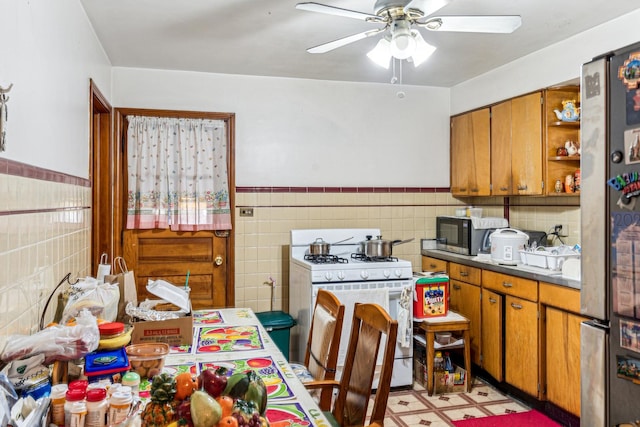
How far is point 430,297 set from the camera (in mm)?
3775

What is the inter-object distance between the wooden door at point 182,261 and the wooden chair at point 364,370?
7.74 ft

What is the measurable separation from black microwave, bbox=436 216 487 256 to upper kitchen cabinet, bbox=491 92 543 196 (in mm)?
359

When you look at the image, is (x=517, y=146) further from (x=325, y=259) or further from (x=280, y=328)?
(x=280, y=328)

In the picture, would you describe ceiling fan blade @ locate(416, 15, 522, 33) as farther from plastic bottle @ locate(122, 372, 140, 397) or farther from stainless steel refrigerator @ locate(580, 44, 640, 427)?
plastic bottle @ locate(122, 372, 140, 397)

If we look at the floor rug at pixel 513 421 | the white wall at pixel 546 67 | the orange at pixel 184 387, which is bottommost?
the floor rug at pixel 513 421

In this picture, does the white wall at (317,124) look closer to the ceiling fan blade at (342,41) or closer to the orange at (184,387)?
the ceiling fan blade at (342,41)

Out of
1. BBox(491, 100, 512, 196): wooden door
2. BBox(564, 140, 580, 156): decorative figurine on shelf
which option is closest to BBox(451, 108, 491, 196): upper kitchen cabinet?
BBox(491, 100, 512, 196): wooden door

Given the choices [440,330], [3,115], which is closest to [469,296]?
[440,330]

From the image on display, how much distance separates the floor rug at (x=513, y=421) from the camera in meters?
3.12

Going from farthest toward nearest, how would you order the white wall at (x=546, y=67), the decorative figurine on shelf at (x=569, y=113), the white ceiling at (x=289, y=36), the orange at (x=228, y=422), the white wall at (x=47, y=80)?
the decorative figurine on shelf at (x=569, y=113) < the white wall at (x=546, y=67) < the white ceiling at (x=289, y=36) < the white wall at (x=47, y=80) < the orange at (x=228, y=422)

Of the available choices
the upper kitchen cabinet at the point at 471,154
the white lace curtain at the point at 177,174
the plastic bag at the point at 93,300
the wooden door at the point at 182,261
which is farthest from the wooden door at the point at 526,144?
the plastic bag at the point at 93,300

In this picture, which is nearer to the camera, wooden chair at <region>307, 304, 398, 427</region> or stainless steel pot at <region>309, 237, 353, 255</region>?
wooden chair at <region>307, 304, 398, 427</region>

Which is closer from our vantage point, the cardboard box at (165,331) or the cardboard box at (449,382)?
the cardboard box at (165,331)

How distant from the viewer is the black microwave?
A: 4109mm
